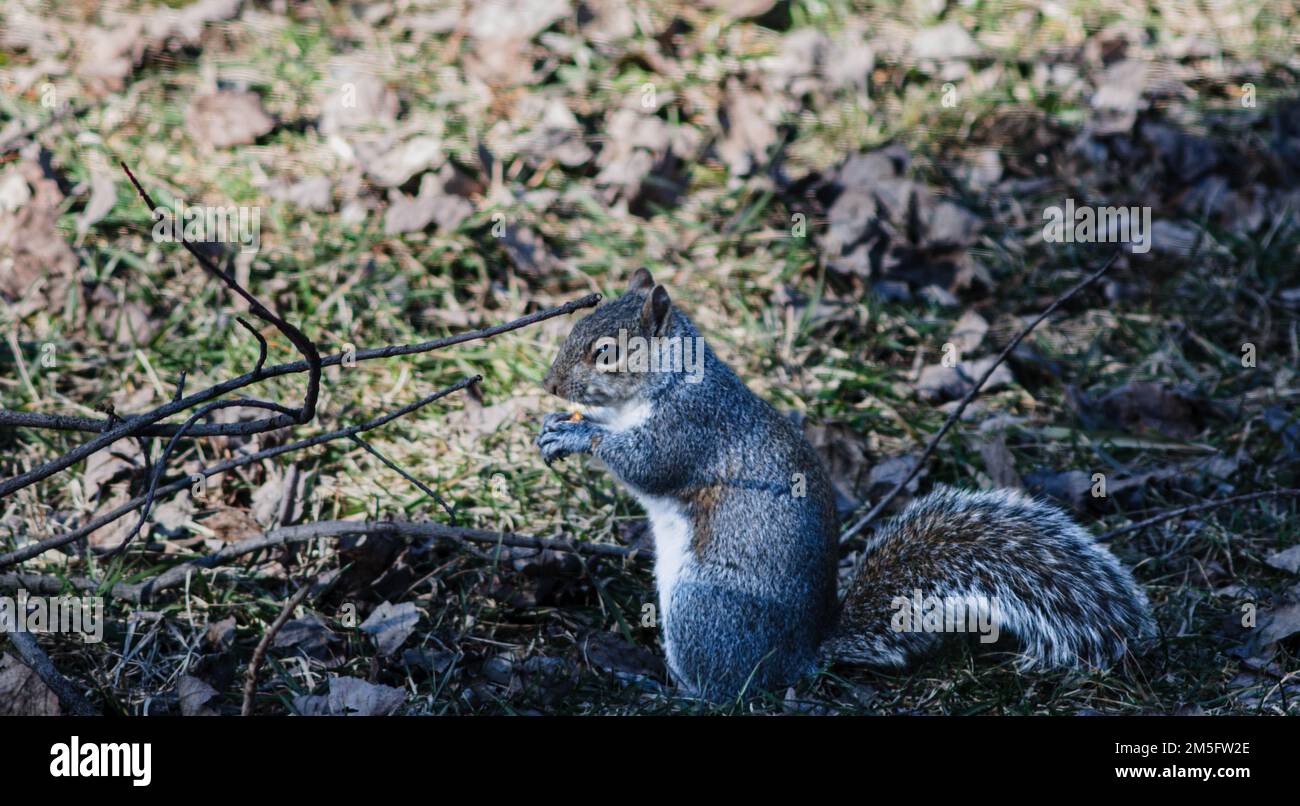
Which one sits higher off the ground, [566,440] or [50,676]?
[566,440]

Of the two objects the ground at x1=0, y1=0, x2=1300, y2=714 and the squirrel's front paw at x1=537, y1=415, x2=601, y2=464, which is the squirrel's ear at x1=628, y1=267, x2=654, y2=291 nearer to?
the squirrel's front paw at x1=537, y1=415, x2=601, y2=464

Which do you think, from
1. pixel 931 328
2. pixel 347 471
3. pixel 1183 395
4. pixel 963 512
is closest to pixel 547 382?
pixel 347 471

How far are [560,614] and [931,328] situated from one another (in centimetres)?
177

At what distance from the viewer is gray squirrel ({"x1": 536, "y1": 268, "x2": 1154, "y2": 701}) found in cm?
273

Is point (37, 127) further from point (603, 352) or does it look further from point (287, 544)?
point (603, 352)

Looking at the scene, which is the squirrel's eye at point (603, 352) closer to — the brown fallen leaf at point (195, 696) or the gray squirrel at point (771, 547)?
the gray squirrel at point (771, 547)

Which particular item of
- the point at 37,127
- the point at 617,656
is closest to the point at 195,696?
the point at 617,656

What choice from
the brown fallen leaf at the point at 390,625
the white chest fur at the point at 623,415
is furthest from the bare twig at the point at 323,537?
the white chest fur at the point at 623,415

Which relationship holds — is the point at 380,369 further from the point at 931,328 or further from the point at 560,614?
the point at 931,328

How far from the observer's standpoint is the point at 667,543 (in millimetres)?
2961

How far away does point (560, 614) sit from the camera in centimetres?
311

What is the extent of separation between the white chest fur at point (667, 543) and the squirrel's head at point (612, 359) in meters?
0.27

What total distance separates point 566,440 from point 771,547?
21.2 inches

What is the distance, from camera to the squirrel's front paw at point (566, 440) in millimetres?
2914
